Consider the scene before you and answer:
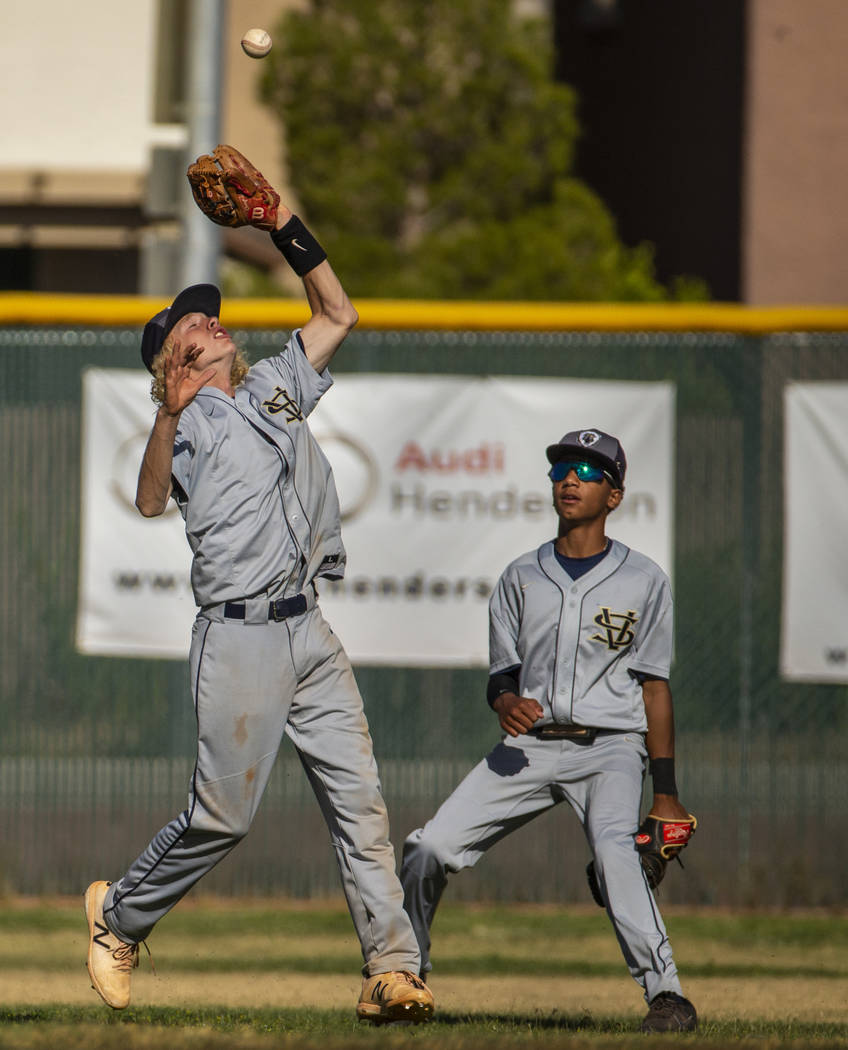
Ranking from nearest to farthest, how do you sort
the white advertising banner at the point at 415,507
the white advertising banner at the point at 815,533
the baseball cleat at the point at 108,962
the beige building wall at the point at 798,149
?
the baseball cleat at the point at 108,962 → the white advertising banner at the point at 815,533 → the white advertising banner at the point at 415,507 → the beige building wall at the point at 798,149

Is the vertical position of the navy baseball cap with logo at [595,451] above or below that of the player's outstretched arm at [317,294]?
below

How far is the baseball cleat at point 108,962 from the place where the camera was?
484cm

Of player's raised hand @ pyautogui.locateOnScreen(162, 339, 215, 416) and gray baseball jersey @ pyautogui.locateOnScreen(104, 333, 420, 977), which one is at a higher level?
player's raised hand @ pyautogui.locateOnScreen(162, 339, 215, 416)

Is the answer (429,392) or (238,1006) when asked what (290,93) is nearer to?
(429,392)

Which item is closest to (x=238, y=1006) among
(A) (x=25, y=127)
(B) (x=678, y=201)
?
(A) (x=25, y=127)

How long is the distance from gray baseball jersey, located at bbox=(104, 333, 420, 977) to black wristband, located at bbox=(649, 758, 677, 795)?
89cm

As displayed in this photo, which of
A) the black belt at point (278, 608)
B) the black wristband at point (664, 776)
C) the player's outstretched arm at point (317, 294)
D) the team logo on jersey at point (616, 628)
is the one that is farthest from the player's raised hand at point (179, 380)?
the black wristband at point (664, 776)

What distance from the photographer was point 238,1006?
567 cm

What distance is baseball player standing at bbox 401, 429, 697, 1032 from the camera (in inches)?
198

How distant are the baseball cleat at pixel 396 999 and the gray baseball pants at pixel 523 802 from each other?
34 cm

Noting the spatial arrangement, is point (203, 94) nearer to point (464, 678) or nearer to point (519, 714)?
point (464, 678)

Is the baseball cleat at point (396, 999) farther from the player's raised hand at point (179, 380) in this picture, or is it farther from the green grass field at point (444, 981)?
the player's raised hand at point (179, 380)

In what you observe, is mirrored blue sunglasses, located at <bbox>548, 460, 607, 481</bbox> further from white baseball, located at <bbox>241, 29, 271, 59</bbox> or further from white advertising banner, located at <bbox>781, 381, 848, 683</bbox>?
white advertising banner, located at <bbox>781, 381, 848, 683</bbox>

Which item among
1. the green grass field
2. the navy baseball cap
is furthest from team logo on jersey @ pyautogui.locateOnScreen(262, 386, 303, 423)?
the green grass field
